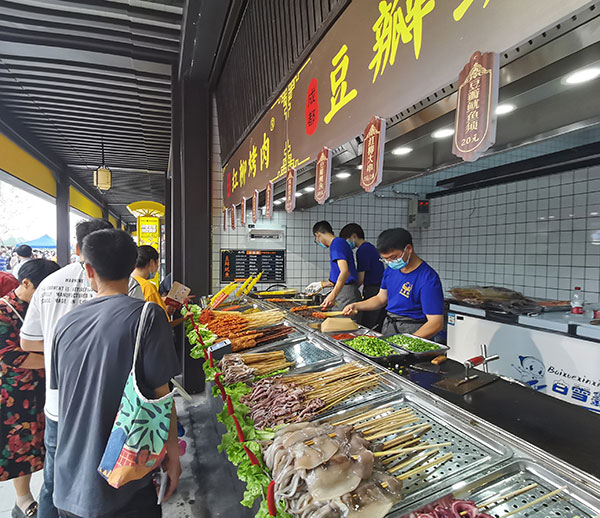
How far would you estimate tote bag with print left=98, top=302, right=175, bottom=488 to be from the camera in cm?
161

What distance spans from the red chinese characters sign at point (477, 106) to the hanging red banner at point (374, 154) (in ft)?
1.68

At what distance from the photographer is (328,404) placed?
1.92m

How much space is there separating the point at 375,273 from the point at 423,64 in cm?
493

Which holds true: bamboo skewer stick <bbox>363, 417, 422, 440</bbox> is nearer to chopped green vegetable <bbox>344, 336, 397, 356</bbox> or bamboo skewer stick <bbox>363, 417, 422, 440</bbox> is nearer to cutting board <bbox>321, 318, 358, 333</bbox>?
chopped green vegetable <bbox>344, 336, 397, 356</bbox>

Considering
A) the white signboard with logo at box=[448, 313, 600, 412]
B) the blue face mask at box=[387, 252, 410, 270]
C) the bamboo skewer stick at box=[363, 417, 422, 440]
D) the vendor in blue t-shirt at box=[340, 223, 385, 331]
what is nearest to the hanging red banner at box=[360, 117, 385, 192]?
the bamboo skewer stick at box=[363, 417, 422, 440]

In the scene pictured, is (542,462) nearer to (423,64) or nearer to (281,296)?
(423,64)

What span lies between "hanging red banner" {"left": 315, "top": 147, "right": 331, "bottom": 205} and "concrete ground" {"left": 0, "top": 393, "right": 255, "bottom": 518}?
204 cm

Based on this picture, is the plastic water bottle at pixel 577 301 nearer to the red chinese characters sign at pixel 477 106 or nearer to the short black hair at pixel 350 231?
the short black hair at pixel 350 231

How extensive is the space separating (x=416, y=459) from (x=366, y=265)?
4806 mm

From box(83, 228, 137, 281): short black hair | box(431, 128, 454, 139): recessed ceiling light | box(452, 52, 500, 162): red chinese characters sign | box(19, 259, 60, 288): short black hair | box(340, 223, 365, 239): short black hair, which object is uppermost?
box(431, 128, 454, 139): recessed ceiling light

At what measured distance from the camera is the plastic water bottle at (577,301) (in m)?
4.51

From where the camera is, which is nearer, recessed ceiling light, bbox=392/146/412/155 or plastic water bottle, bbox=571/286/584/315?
recessed ceiling light, bbox=392/146/412/155

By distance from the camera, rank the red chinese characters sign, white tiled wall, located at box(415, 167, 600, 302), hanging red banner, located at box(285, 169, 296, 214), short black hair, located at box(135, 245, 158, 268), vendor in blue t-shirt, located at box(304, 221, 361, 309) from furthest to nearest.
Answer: vendor in blue t-shirt, located at box(304, 221, 361, 309) → white tiled wall, located at box(415, 167, 600, 302) → short black hair, located at box(135, 245, 158, 268) → hanging red banner, located at box(285, 169, 296, 214) → the red chinese characters sign

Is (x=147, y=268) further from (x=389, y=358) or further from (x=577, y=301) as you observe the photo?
(x=577, y=301)
